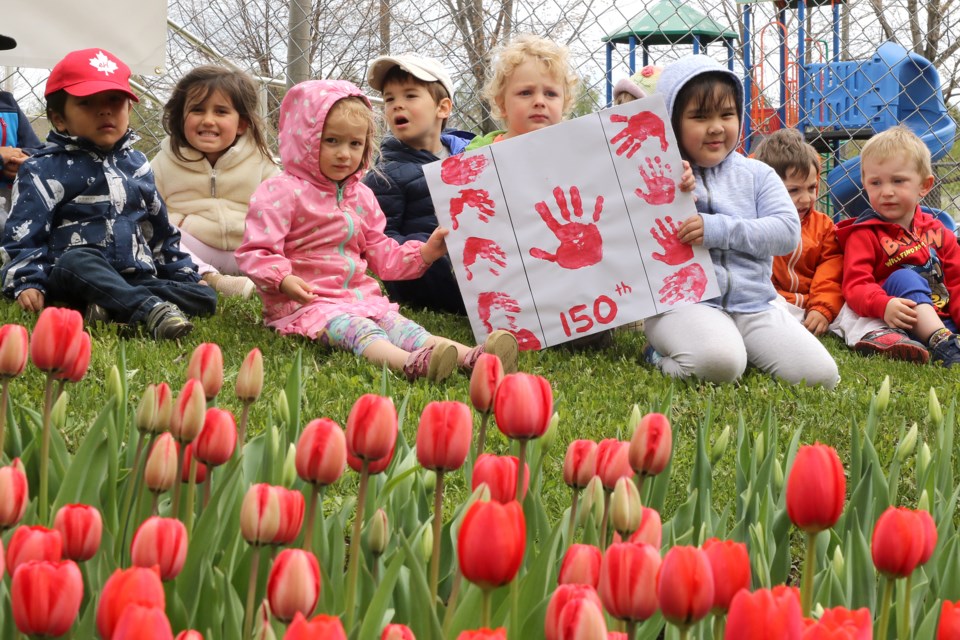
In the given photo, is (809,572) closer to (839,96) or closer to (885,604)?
(885,604)

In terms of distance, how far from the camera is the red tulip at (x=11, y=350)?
1073 mm

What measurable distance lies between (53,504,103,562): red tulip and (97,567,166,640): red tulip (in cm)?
21

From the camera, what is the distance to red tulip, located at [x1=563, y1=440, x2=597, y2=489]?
1147 millimetres

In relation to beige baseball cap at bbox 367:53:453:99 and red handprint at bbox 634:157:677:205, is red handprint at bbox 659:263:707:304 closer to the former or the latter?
red handprint at bbox 634:157:677:205

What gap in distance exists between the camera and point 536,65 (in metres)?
3.92

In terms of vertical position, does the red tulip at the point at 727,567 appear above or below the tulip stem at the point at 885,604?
above

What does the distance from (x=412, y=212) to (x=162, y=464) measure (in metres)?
3.42

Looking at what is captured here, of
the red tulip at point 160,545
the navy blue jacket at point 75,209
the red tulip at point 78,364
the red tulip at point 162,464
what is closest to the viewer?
the red tulip at point 160,545

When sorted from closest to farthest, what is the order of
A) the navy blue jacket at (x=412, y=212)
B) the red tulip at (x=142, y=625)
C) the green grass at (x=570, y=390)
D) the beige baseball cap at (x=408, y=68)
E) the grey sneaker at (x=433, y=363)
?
the red tulip at (x=142, y=625) < the green grass at (x=570, y=390) < the grey sneaker at (x=433, y=363) < the beige baseball cap at (x=408, y=68) < the navy blue jacket at (x=412, y=212)

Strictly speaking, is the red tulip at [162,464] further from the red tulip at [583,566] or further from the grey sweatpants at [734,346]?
the grey sweatpants at [734,346]

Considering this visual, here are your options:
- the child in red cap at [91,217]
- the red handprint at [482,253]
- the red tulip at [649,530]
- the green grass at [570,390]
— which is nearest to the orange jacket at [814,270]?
the green grass at [570,390]

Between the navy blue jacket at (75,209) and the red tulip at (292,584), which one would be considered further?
the navy blue jacket at (75,209)

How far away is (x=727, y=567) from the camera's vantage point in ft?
2.43

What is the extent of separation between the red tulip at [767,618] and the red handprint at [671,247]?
305 cm
